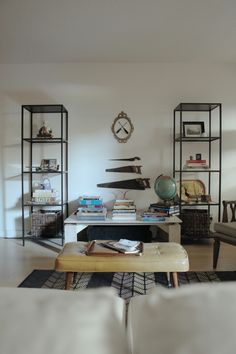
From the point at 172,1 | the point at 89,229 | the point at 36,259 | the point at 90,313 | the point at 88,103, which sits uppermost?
the point at 172,1

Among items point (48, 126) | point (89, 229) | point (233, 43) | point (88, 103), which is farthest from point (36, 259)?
point (233, 43)

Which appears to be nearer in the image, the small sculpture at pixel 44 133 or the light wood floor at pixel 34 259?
the light wood floor at pixel 34 259

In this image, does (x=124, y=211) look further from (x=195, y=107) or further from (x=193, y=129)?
(x=195, y=107)

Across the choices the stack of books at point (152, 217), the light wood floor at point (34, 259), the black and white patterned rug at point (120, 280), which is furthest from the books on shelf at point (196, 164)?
the black and white patterned rug at point (120, 280)

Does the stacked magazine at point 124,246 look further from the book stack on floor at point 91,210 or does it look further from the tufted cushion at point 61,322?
the tufted cushion at point 61,322

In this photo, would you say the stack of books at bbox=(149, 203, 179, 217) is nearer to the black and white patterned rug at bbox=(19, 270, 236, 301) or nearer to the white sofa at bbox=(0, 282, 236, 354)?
the black and white patterned rug at bbox=(19, 270, 236, 301)

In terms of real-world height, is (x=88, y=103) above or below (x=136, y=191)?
above

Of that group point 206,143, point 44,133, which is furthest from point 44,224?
point 206,143

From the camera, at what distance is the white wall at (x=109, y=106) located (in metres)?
3.65

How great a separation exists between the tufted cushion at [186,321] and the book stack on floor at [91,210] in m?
2.48

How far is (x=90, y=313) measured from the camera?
0.48m

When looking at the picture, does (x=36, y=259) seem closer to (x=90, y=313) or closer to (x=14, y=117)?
(x=14, y=117)

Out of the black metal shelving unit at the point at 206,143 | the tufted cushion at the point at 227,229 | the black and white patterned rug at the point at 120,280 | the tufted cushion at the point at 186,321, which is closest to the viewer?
the tufted cushion at the point at 186,321

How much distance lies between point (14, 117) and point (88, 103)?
41.6 inches
